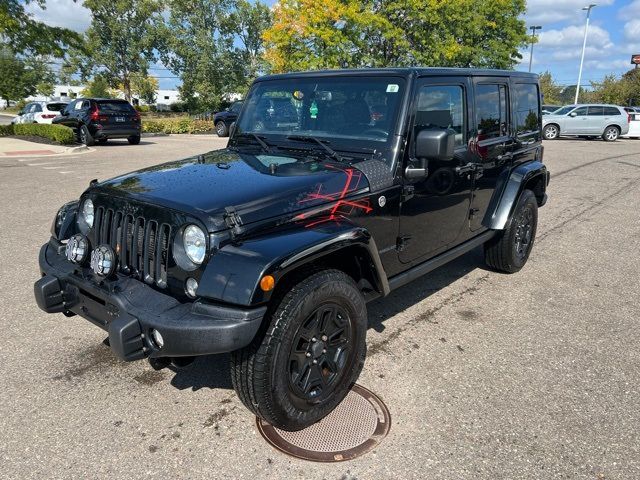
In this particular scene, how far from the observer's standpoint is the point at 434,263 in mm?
3725

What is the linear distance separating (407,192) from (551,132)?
73.8 feet

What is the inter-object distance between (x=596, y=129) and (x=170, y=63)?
4641 cm

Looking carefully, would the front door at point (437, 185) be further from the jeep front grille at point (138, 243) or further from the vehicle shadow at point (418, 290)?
the jeep front grille at point (138, 243)

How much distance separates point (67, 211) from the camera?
10.5 feet

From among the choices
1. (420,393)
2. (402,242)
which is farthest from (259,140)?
(420,393)

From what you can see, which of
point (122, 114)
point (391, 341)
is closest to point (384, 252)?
point (391, 341)

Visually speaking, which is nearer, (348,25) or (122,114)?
(122,114)

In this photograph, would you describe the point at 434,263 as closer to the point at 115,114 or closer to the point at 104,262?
the point at 104,262

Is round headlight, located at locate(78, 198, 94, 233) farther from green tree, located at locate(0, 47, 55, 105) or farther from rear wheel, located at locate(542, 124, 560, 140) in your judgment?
green tree, located at locate(0, 47, 55, 105)

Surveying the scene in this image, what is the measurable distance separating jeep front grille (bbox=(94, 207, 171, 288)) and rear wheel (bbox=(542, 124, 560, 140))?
23.4 meters

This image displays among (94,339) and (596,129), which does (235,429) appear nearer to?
(94,339)

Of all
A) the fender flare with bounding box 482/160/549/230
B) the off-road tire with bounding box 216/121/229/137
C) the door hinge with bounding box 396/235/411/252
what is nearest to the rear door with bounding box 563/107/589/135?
the off-road tire with bounding box 216/121/229/137

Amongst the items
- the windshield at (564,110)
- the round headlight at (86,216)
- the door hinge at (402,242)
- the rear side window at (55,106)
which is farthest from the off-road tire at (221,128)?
the door hinge at (402,242)

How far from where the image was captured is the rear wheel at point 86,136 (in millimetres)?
17125
